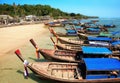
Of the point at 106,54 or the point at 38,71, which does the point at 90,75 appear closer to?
the point at 38,71

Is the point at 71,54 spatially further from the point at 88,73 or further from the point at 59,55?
the point at 88,73

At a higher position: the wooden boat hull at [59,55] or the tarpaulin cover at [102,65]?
the tarpaulin cover at [102,65]

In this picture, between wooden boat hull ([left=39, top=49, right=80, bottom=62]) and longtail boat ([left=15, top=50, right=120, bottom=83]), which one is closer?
longtail boat ([left=15, top=50, right=120, bottom=83])

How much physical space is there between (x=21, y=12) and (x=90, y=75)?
93.8 m

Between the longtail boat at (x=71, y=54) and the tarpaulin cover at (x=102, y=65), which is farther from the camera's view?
the longtail boat at (x=71, y=54)

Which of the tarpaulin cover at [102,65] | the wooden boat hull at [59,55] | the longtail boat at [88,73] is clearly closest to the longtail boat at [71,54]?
the wooden boat hull at [59,55]

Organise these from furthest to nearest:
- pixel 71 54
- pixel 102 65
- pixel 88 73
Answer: pixel 71 54 → pixel 102 65 → pixel 88 73

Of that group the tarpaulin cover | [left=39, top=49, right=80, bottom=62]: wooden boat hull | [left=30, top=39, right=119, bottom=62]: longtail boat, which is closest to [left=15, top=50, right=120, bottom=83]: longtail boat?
the tarpaulin cover

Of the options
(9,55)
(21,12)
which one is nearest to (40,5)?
(21,12)

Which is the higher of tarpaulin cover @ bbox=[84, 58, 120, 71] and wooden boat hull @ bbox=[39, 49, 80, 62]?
tarpaulin cover @ bbox=[84, 58, 120, 71]

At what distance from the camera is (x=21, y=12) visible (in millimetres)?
100000

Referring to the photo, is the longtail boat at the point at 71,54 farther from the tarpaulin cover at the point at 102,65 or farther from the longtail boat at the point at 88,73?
the tarpaulin cover at the point at 102,65

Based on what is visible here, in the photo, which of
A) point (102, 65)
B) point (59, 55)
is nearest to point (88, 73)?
point (102, 65)

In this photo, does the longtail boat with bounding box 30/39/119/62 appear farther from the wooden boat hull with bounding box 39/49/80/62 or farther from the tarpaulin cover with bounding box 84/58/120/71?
the tarpaulin cover with bounding box 84/58/120/71
